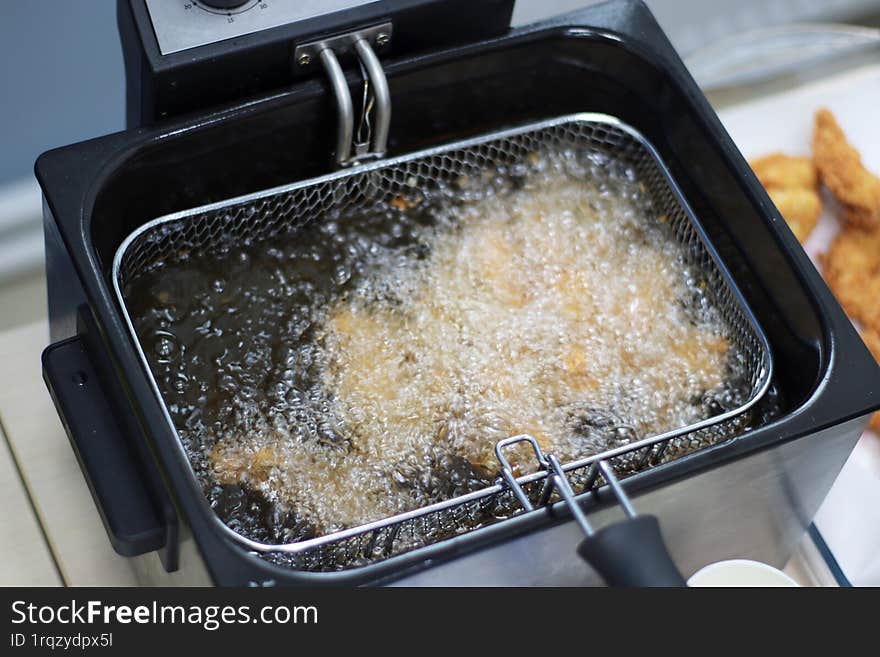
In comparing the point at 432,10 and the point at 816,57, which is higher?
the point at 432,10

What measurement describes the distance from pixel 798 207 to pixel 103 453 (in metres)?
0.79

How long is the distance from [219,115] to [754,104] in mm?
751

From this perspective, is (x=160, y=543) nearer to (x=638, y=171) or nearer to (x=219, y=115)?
(x=219, y=115)

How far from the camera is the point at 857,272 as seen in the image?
1282 millimetres

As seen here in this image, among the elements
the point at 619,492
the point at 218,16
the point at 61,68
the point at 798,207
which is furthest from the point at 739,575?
the point at 61,68

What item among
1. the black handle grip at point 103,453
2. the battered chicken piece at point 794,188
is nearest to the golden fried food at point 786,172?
the battered chicken piece at point 794,188

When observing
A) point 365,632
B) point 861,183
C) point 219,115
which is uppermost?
point 219,115

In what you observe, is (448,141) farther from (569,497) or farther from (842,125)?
(842,125)

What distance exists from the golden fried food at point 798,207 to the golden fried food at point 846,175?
0.03 m

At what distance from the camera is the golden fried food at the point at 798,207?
4.24 feet

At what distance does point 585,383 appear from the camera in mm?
1026

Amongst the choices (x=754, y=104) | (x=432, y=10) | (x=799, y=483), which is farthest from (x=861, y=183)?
(x=432, y=10)

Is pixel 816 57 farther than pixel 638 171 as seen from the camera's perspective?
Yes

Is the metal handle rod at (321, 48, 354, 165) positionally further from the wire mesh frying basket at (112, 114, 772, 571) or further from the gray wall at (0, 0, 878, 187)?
the gray wall at (0, 0, 878, 187)
